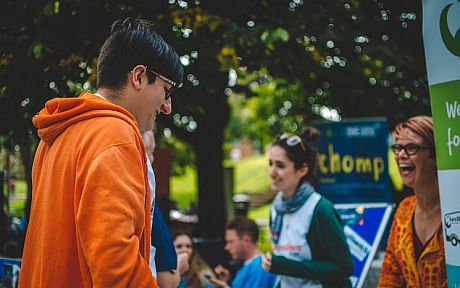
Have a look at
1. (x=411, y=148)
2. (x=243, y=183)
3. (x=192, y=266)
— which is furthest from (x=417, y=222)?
(x=243, y=183)

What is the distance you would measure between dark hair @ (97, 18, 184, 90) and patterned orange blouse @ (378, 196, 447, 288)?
168 cm

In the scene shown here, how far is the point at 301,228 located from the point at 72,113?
194 centimetres

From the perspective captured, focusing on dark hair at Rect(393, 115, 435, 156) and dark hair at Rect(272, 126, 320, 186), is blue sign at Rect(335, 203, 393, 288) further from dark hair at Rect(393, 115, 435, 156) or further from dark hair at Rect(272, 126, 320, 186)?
dark hair at Rect(393, 115, 435, 156)

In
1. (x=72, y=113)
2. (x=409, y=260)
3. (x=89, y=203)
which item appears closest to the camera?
(x=89, y=203)

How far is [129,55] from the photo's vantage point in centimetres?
179

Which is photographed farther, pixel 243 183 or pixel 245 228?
pixel 243 183

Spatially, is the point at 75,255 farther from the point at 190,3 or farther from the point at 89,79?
the point at 190,3

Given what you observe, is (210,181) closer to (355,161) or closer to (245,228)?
(355,161)

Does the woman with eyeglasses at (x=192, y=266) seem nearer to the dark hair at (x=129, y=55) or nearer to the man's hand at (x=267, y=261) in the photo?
the man's hand at (x=267, y=261)

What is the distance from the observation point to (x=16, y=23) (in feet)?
12.7

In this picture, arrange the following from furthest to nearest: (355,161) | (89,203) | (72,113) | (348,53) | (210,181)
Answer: (210,181) → (355,161) → (348,53) → (72,113) → (89,203)

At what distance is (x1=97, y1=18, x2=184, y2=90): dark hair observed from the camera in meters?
1.80

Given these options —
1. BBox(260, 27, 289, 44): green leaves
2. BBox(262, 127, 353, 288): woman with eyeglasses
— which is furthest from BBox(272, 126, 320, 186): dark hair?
BBox(260, 27, 289, 44): green leaves

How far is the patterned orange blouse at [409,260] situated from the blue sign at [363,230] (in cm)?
145
